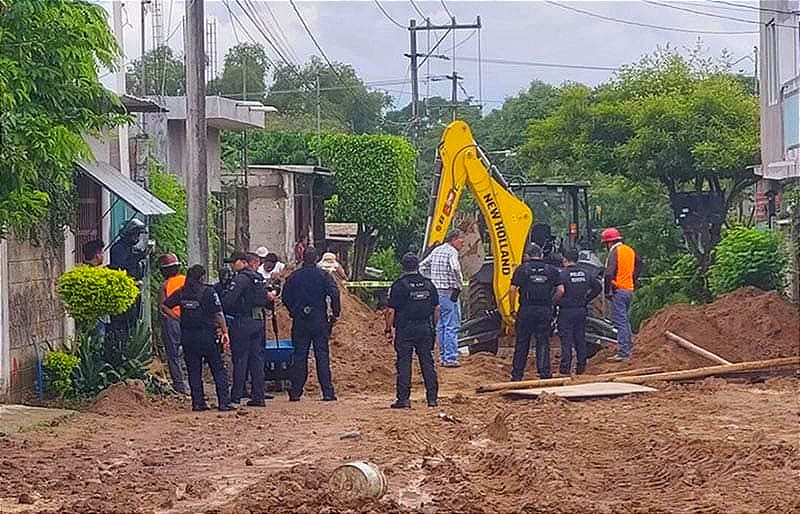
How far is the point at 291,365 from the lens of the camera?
1683 cm

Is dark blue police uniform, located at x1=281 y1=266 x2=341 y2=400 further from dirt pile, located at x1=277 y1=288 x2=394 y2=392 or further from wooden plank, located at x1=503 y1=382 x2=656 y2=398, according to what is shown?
wooden plank, located at x1=503 y1=382 x2=656 y2=398

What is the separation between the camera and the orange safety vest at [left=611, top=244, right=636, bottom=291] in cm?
1964

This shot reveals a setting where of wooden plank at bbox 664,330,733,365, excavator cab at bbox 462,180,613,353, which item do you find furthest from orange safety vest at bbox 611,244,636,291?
wooden plank at bbox 664,330,733,365

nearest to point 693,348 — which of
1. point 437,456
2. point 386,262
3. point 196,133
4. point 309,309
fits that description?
point 309,309

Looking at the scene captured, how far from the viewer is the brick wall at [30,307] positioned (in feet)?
49.7

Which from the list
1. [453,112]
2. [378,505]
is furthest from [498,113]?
[378,505]

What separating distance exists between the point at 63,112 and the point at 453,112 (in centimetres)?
4725

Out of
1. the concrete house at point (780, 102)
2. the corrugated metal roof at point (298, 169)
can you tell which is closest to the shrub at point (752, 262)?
the concrete house at point (780, 102)

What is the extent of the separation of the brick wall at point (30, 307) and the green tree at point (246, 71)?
49334 millimetres

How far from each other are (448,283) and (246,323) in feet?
14.5

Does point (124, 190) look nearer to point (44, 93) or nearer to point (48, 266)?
point (48, 266)

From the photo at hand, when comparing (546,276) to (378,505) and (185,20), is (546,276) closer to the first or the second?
(185,20)

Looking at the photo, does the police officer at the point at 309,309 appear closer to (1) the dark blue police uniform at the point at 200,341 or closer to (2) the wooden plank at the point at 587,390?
(1) the dark blue police uniform at the point at 200,341

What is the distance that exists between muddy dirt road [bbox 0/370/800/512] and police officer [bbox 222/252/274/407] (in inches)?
18.4
